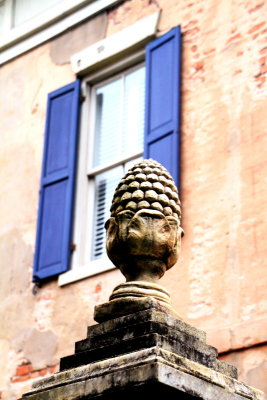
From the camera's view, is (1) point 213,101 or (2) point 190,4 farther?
(2) point 190,4

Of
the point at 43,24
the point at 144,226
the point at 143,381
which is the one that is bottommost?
the point at 143,381

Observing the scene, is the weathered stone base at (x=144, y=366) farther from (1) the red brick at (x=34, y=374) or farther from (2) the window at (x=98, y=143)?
(1) the red brick at (x=34, y=374)

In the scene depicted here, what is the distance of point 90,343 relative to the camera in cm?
439

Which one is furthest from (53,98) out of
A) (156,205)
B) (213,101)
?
(156,205)

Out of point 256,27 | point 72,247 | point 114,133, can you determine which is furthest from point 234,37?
point 72,247

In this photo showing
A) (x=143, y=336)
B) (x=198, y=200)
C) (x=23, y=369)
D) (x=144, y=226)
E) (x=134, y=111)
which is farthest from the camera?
(x=134, y=111)

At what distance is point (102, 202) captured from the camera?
31.2 feet

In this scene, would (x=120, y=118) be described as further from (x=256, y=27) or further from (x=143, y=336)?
(x=143, y=336)

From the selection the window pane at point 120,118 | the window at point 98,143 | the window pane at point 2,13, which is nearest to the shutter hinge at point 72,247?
the window at point 98,143

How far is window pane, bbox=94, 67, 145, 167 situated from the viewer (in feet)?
31.3

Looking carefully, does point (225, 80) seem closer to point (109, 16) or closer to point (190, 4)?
point (190, 4)

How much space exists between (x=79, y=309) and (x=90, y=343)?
4415mm

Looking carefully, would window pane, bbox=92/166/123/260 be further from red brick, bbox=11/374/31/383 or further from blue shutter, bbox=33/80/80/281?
red brick, bbox=11/374/31/383

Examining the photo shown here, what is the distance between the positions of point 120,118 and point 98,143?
33 centimetres
